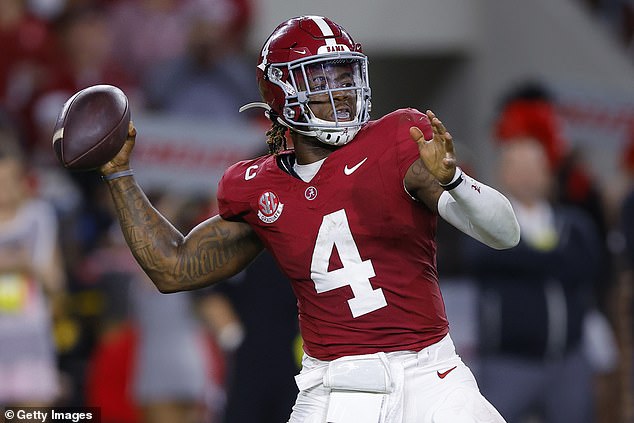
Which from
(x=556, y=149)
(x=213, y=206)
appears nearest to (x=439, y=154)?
(x=213, y=206)

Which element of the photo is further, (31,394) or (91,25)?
(91,25)

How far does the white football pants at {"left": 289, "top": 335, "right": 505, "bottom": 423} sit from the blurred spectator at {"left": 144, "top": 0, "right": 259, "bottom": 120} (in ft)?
17.4

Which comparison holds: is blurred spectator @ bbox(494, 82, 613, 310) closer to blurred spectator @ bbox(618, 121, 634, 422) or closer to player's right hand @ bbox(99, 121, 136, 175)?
blurred spectator @ bbox(618, 121, 634, 422)

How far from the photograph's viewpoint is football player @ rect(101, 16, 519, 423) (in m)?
3.84

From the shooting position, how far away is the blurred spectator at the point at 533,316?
6.64 m

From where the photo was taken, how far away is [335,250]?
154 inches

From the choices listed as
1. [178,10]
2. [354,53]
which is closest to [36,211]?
[178,10]

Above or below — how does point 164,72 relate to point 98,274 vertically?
above

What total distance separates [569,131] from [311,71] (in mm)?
5617

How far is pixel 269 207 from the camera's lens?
406 centimetres

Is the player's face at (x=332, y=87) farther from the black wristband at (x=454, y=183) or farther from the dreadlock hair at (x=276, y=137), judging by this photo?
the black wristband at (x=454, y=183)

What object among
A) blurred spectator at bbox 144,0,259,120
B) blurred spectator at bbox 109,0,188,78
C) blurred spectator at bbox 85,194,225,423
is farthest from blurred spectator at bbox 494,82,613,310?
blurred spectator at bbox 109,0,188,78

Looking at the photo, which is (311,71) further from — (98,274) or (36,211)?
(98,274)

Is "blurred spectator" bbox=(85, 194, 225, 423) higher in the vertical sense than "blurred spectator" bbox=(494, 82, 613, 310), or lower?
lower
